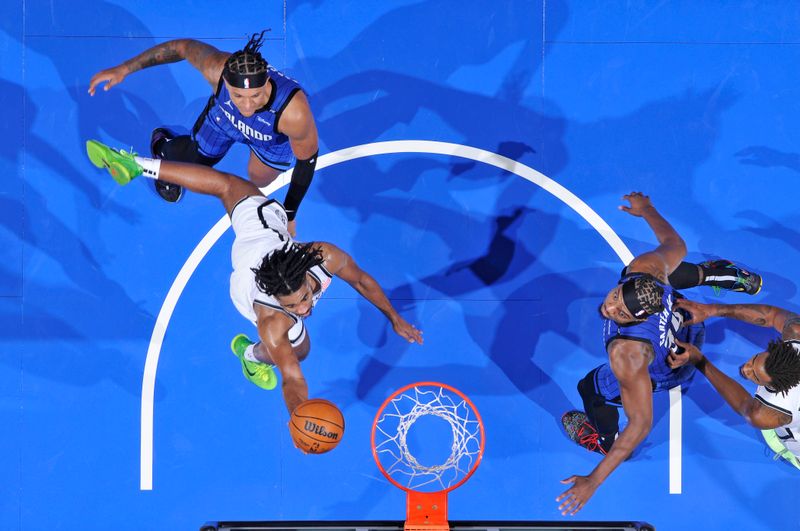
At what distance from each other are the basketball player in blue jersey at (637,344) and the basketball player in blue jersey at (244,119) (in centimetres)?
284

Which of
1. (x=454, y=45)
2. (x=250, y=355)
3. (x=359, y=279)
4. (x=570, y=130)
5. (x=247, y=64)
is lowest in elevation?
Result: (x=250, y=355)

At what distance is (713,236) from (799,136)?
1332 millimetres

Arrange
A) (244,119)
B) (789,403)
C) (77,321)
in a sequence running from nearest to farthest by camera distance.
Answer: (789,403) → (244,119) → (77,321)

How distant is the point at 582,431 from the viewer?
683 cm

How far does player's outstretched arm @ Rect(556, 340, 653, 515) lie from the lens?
223 inches

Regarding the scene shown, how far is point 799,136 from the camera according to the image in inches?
286

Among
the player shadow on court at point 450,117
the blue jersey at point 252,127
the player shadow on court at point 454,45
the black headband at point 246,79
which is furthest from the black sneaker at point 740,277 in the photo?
the black headband at point 246,79

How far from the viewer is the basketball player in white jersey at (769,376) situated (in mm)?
5738

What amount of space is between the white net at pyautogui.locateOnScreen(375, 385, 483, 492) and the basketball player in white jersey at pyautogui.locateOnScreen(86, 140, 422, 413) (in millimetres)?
766

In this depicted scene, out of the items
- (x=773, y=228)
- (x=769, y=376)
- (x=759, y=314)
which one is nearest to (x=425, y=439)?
(x=769, y=376)

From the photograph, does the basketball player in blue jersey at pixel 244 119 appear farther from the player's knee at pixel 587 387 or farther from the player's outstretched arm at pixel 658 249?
the player's knee at pixel 587 387

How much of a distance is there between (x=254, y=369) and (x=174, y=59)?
114 inches

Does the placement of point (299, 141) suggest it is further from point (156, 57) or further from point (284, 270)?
point (156, 57)

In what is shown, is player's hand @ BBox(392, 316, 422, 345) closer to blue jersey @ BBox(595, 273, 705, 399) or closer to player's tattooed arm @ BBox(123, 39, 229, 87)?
blue jersey @ BBox(595, 273, 705, 399)
